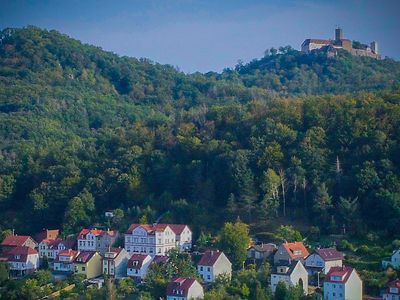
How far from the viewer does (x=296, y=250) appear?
33531mm

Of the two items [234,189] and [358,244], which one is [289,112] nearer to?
[234,189]

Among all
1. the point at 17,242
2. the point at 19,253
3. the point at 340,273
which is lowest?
the point at 340,273

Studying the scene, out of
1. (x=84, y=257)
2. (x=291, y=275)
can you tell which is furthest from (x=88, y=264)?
(x=291, y=275)

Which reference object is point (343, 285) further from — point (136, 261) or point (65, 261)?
point (65, 261)

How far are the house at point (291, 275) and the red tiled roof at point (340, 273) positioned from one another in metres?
1.10

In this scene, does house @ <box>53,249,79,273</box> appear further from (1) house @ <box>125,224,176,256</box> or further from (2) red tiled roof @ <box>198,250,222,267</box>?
(2) red tiled roof @ <box>198,250,222,267</box>

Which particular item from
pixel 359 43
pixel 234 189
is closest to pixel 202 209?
pixel 234 189

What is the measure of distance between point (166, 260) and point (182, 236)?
9.41 feet

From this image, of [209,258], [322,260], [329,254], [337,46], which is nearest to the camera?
[322,260]

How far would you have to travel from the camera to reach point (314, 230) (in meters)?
36.6

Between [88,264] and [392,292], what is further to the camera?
[88,264]

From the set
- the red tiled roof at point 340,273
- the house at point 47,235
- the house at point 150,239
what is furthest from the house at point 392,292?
the house at point 47,235

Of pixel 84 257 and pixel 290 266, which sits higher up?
pixel 84 257

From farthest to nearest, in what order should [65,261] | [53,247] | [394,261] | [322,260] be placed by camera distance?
[53,247] → [65,261] → [322,260] → [394,261]
